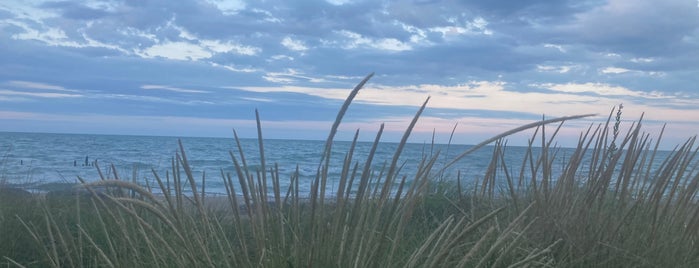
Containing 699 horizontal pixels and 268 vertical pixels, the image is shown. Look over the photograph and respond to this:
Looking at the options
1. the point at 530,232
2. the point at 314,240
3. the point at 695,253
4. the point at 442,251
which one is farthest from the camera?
the point at 695,253

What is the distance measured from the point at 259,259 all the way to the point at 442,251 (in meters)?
0.63

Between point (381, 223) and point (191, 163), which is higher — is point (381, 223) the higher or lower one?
the higher one

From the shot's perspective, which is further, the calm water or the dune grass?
the calm water

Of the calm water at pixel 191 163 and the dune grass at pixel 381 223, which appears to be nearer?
the dune grass at pixel 381 223

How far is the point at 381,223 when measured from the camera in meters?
3.71

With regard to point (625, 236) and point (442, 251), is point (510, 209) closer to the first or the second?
point (625, 236)

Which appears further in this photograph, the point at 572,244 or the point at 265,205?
the point at 572,244

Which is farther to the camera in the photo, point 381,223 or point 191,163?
point 191,163

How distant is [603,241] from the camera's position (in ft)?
11.2

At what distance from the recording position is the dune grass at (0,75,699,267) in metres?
2.30

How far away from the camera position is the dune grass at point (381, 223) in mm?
2303

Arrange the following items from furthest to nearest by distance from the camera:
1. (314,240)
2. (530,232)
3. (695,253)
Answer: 1. (695,253)
2. (530,232)
3. (314,240)

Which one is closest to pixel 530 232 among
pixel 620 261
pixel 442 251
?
pixel 620 261

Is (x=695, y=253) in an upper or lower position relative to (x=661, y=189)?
lower
